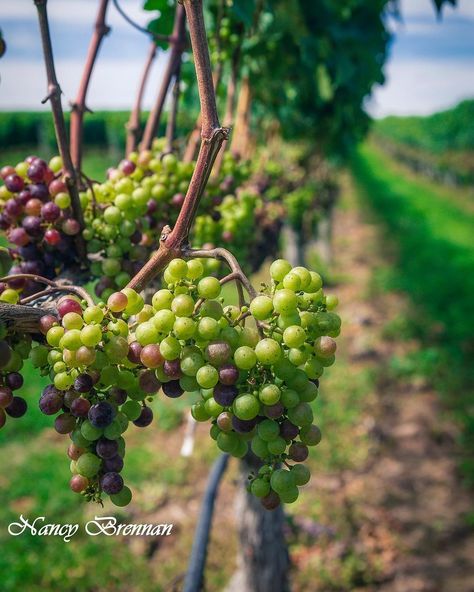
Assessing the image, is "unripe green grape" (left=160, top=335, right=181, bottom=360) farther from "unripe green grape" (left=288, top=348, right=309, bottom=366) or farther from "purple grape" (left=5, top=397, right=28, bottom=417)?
"purple grape" (left=5, top=397, right=28, bottom=417)

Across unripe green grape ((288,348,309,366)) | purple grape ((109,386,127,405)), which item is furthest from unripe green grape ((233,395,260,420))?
purple grape ((109,386,127,405))

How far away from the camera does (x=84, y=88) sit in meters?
1.73

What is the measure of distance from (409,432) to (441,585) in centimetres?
234

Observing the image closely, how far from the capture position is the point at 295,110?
614 centimetres

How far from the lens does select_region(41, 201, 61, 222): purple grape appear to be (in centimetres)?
135

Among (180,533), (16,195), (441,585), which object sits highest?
(16,195)

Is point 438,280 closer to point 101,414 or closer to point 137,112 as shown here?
point 137,112

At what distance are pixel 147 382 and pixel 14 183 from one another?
74cm

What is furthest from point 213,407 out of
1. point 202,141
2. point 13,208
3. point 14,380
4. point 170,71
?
point 170,71

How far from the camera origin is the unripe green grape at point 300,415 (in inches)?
40.9

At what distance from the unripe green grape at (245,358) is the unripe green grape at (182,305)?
119mm

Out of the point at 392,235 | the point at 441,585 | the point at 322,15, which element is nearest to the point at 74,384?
the point at 322,15

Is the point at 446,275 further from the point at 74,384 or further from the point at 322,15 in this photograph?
the point at 74,384

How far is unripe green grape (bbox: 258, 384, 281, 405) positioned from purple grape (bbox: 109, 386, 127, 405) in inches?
10.3
